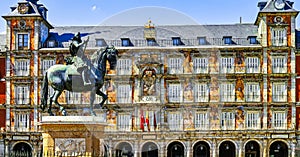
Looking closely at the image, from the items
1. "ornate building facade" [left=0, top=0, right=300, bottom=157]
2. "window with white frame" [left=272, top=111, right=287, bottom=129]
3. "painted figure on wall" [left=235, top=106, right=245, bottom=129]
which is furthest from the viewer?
"painted figure on wall" [left=235, top=106, right=245, bottom=129]

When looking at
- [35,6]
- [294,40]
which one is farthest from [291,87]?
[35,6]

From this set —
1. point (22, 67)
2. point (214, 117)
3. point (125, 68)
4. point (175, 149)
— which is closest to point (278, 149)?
point (214, 117)

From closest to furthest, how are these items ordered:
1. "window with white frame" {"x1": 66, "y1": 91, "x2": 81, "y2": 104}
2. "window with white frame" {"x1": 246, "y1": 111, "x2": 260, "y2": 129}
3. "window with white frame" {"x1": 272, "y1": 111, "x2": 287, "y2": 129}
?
"window with white frame" {"x1": 272, "y1": 111, "x2": 287, "y2": 129} < "window with white frame" {"x1": 246, "y1": 111, "x2": 260, "y2": 129} < "window with white frame" {"x1": 66, "y1": 91, "x2": 81, "y2": 104}

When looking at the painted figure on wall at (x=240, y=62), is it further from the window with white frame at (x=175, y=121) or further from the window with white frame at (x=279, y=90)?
the window with white frame at (x=175, y=121)

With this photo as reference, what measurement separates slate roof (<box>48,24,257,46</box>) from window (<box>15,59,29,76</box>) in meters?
4.21

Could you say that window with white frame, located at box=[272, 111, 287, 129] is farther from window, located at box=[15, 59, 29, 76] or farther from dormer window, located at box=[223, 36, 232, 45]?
window, located at box=[15, 59, 29, 76]

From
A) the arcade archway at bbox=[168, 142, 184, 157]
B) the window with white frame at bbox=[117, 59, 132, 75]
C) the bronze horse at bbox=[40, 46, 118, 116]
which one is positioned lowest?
the arcade archway at bbox=[168, 142, 184, 157]

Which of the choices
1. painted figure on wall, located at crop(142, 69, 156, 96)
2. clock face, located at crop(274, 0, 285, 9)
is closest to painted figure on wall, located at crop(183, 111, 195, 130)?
painted figure on wall, located at crop(142, 69, 156, 96)

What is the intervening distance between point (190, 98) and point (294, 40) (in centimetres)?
1150

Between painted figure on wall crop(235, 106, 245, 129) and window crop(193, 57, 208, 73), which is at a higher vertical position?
window crop(193, 57, 208, 73)

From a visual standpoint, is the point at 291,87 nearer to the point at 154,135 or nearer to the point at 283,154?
the point at 283,154

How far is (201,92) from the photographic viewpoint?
6072cm

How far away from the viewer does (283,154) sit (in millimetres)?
59938

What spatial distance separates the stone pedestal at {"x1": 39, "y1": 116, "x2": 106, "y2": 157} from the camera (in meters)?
22.5
